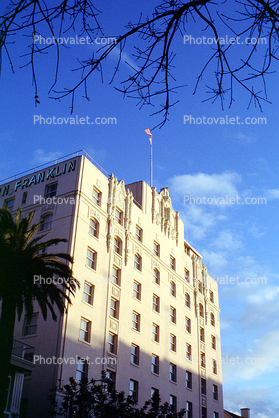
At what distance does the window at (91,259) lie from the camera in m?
37.6

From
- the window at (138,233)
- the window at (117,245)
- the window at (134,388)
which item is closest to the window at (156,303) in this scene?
the window at (138,233)

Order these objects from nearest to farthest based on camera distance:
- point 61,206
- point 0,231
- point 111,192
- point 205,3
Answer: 1. point 205,3
2. point 0,231
3. point 61,206
4. point 111,192

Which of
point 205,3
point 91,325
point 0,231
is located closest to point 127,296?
point 91,325

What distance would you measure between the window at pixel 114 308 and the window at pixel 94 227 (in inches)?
232

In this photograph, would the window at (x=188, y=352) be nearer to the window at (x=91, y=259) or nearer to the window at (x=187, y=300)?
the window at (x=187, y=300)

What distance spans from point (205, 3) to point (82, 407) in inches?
1048

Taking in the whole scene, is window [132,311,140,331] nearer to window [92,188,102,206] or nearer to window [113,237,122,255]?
window [113,237,122,255]

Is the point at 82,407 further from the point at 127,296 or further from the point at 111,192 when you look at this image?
the point at 111,192

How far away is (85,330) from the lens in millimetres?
34938

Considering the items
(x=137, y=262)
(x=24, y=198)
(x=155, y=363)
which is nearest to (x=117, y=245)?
(x=137, y=262)

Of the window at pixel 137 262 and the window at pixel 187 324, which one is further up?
the window at pixel 137 262

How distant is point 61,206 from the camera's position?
1512 inches

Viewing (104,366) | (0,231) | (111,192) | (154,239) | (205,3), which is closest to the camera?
(205,3)

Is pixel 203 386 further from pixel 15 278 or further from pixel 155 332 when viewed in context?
pixel 15 278
